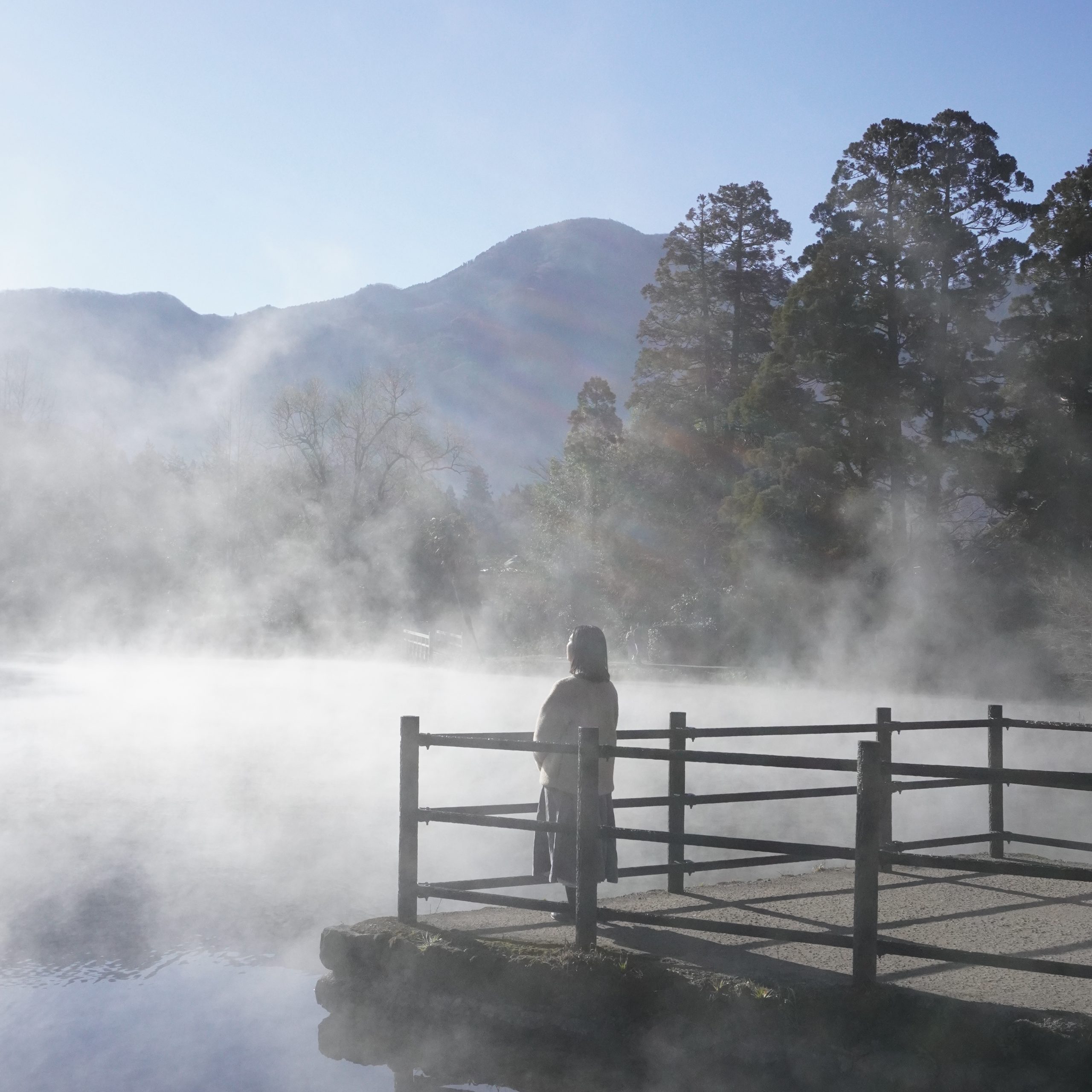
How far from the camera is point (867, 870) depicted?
4.73 m

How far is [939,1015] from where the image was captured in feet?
14.9

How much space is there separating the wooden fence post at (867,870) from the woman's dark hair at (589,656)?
5.27 ft

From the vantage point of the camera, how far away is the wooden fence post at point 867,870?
4.72 m

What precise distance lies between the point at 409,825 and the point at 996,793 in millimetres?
3929

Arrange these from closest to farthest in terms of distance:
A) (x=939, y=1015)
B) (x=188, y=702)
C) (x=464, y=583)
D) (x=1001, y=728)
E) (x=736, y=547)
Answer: (x=939, y=1015) < (x=1001, y=728) < (x=188, y=702) < (x=736, y=547) < (x=464, y=583)

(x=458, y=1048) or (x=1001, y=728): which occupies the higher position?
(x=1001, y=728)

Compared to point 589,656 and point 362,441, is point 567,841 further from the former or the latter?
point 362,441

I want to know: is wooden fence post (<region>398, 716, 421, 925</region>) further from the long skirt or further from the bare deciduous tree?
the bare deciduous tree

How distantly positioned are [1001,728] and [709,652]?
2390 cm

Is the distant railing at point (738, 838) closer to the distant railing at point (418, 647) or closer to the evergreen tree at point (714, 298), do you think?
the distant railing at point (418, 647)

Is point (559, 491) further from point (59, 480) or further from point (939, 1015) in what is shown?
point (939, 1015)

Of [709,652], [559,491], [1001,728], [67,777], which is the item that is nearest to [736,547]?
[709,652]

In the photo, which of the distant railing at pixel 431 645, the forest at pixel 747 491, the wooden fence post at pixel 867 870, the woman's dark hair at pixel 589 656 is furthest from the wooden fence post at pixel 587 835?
the distant railing at pixel 431 645

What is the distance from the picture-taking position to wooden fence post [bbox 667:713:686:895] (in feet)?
21.0
